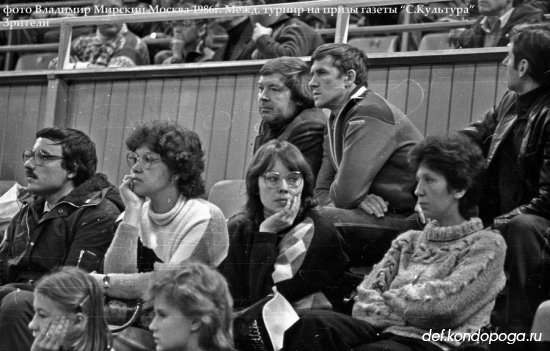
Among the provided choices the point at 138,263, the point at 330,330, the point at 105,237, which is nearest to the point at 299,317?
the point at 330,330

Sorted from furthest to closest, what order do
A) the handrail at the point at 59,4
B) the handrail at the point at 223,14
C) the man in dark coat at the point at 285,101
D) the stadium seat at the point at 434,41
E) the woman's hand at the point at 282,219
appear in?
the handrail at the point at 59,4 → the stadium seat at the point at 434,41 → the handrail at the point at 223,14 → the man in dark coat at the point at 285,101 → the woman's hand at the point at 282,219

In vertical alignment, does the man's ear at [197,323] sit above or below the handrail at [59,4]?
below

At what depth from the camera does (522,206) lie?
127 inches

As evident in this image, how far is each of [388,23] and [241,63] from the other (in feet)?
3.63

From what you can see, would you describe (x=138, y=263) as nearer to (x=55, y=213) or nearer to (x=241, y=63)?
(x=55, y=213)

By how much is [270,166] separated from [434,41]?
70.9 inches

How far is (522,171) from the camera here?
333 cm

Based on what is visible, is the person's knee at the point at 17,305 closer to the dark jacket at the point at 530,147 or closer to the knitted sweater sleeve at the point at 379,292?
the knitted sweater sleeve at the point at 379,292

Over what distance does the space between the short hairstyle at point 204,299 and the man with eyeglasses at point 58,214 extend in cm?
78

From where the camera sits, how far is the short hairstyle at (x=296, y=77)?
3945 mm

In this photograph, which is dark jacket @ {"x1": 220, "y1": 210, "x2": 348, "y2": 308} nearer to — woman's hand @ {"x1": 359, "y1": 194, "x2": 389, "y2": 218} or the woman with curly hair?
the woman with curly hair

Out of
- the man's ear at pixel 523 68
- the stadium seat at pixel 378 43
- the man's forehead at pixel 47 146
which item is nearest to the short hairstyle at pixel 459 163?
the man's ear at pixel 523 68

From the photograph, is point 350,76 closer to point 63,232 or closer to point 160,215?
point 160,215

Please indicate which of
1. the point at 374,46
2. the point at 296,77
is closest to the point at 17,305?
the point at 296,77
